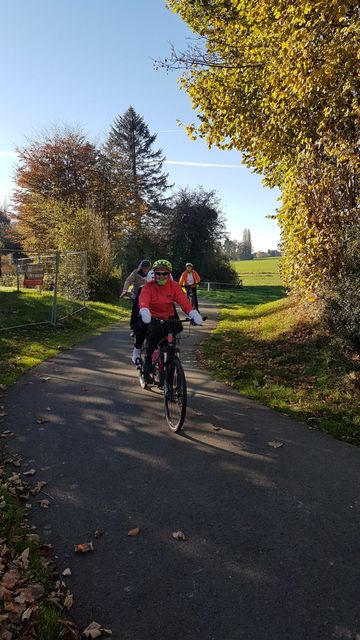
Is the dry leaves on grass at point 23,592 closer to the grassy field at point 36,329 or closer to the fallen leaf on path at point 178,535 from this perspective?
the fallen leaf on path at point 178,535

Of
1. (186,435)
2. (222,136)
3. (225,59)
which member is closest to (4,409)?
(186,435)

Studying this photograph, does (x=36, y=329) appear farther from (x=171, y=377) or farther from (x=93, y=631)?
Result: (x=93, y=631)

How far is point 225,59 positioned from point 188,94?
1.17 meters

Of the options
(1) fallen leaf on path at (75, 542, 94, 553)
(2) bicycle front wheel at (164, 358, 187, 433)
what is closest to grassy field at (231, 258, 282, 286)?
(2) bicycle front wheel at (164, 358, 187, 433)

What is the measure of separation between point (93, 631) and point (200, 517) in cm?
141

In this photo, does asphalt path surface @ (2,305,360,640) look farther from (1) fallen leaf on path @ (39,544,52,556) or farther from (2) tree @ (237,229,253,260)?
(2) tree @ (237,229,253,260)

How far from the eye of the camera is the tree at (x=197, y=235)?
1615 inches

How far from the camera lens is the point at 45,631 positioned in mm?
2684

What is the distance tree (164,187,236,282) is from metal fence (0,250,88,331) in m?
19.6

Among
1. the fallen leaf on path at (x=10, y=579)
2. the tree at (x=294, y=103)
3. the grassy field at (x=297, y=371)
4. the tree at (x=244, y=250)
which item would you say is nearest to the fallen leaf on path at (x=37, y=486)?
the fallen leaf on path at (x=10, y=579)

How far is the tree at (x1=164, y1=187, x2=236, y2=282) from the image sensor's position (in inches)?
1615

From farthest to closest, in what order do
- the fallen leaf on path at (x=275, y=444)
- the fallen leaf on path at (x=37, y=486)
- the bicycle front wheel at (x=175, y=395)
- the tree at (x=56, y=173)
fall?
the tree at (x=56, y=173) < the bicycle front wheel at (x=175, y=395) < the fallen leaf on path at (x=275, y=444) < the fallen leaf on path at (x=37, y=486)

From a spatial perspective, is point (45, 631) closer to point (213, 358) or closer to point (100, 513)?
point (100, 513)

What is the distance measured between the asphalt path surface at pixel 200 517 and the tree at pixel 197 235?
114 feet
